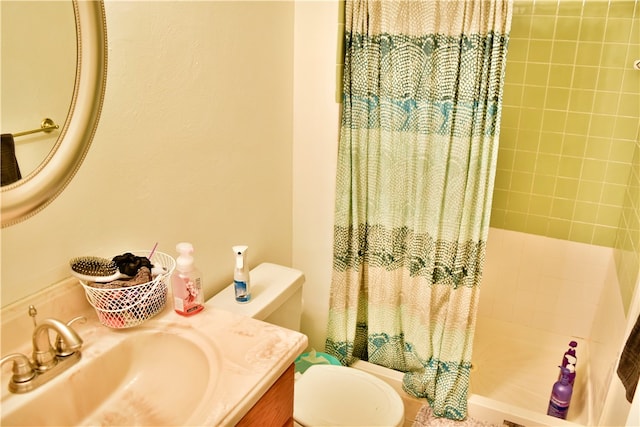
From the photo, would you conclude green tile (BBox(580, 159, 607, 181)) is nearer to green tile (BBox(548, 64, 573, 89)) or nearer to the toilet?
green tile (BBox(548, 64, 573, 89))

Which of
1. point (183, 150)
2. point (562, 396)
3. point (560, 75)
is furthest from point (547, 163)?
point (183, 150)

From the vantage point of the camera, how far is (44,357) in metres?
1.00

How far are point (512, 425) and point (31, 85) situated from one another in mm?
1986

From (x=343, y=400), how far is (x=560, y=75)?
5.73ft

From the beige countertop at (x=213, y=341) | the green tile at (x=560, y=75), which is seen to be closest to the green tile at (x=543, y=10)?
the green tile at (x=560, y=75)

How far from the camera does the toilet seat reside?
1.62 meters

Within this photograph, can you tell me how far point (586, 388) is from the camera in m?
2.20

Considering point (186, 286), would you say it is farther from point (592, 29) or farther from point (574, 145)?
point (592, 29)

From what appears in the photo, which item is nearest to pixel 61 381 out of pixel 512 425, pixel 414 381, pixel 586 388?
pixel 414 381

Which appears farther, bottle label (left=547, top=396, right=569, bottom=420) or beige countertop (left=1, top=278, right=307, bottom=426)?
bottle label (left=547, top=396, right=569, bottom=420)

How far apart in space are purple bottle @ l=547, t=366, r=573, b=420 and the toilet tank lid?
1.17m

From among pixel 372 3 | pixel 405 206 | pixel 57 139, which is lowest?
pixel 405 206

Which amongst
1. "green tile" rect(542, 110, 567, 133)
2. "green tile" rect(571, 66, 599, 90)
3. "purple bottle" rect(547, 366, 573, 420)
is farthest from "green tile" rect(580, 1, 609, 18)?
"purple bottle" rect(547, 366, 573, 420)

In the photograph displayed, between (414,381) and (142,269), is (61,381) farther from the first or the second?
(414,381)
